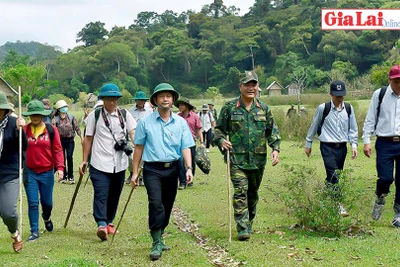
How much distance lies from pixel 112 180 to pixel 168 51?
321 feet

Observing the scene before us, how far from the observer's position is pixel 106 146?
870cm

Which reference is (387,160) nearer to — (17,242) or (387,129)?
(387,129)

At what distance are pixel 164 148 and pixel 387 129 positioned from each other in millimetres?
3248

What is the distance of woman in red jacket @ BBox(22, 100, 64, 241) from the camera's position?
29.1 ft

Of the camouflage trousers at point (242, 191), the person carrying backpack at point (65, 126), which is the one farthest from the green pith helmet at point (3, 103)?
the person carrying backpack at point (65, 126)

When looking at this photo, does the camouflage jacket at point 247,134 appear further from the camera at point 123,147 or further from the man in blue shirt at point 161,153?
the camera at point 123,147

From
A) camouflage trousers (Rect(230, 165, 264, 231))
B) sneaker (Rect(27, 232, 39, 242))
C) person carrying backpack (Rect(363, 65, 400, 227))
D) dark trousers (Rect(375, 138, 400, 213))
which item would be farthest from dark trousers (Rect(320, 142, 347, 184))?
sneaker (Rect(27, 232, 39, 242))

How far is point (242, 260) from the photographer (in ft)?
23.6

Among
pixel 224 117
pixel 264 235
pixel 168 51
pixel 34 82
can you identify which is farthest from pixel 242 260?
pixel 168 51

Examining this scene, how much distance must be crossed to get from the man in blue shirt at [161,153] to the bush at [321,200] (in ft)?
5.62

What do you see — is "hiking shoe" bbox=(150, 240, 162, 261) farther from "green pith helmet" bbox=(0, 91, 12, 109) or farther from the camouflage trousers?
"green pith helmet" bbox=(0, 91, 12, 109)

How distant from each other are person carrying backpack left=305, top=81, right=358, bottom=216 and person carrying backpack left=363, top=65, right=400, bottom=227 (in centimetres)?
59

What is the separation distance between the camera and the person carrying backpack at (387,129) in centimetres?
864

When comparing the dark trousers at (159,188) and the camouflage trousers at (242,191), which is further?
the camouflage trousers at (242,191)
